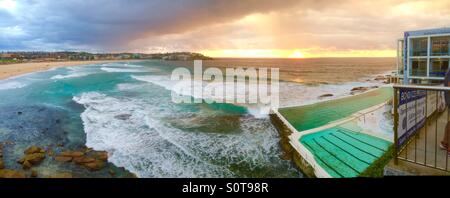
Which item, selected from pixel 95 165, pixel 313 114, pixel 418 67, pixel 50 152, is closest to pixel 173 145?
pixel 95 165

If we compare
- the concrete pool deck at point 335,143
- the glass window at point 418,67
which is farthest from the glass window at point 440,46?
the concrete pool deck at point 335,143

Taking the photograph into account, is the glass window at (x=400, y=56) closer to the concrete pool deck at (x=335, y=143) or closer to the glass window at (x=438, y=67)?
the glass window at (x=438, y=67)

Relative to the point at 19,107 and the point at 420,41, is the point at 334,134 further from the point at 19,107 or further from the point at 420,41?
the point at 19,107

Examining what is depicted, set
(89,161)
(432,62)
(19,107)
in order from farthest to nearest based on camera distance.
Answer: (19,107) < (432,62) < (89,161)

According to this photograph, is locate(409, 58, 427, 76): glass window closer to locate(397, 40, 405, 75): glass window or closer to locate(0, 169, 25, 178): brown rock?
locate(397, 40, 405, 75): glass window

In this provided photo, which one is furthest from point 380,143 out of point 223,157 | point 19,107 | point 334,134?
point 19,107
